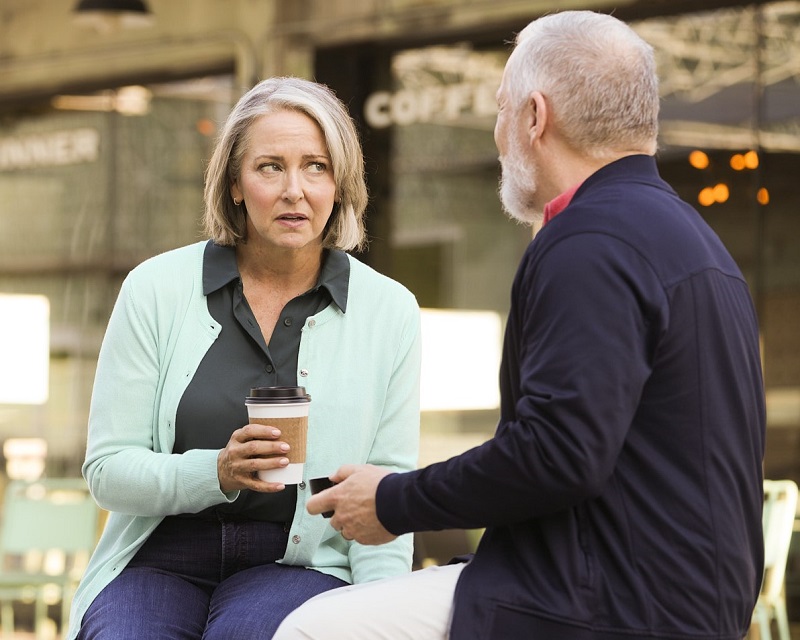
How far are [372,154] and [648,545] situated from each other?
5.59m

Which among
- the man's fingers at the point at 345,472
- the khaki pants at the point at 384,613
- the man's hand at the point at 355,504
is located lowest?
the khaki pants at the point at 384,613

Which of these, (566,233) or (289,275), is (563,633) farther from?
(289,275)

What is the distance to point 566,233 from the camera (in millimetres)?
2117

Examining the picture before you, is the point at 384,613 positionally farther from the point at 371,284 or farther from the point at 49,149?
the point at 49,149

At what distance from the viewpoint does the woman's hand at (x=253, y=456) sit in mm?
2422

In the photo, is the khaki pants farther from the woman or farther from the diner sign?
the diner sign

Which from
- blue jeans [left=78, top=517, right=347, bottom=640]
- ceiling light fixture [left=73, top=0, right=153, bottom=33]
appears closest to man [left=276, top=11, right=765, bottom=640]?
blue jeans [left=78, top=517, right=347, bottom=640]

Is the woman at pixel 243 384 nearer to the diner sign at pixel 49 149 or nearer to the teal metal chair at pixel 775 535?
the teal metal chair at pixel 775 535

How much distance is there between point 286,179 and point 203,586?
0.89m

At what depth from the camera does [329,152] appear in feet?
9.59

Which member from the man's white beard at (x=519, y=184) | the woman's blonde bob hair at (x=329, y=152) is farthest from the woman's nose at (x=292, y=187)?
the man's white beard at (x=519, y=184)

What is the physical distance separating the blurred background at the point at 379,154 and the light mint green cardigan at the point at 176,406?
370 centimetres

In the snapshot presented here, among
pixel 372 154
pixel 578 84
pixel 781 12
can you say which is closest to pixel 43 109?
pixel 372 154

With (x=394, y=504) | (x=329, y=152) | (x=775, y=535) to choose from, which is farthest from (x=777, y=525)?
(x=394, y=504)
